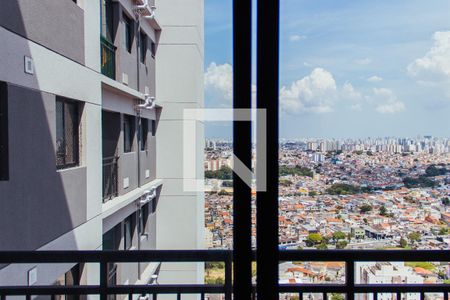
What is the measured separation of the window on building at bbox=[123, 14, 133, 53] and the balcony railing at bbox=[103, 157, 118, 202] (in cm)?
155

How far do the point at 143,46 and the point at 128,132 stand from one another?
1.23 m

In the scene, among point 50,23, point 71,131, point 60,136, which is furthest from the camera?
point 71,131

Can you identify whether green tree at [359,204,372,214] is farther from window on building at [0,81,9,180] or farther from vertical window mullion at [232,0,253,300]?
window on building at [0,81,9,180]

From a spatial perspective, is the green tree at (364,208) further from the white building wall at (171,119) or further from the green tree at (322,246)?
the white building wall at (171,119)

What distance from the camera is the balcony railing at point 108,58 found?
4.18 meters

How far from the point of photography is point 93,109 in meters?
3.92

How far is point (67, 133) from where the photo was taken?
3.27 m

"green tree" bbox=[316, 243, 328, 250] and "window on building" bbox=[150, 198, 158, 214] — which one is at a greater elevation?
"green tree" bbox=[316, 243, 328, 250]

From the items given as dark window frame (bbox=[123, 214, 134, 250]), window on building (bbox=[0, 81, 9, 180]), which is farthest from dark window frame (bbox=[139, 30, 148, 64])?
window on building (bbox=[0, 81, 9, 180])

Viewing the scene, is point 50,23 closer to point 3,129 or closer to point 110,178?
point 3,129

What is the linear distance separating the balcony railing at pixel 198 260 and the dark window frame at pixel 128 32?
377cm

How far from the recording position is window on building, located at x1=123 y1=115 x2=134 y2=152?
501 centimetres

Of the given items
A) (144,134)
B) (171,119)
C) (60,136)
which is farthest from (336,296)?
(144,134)

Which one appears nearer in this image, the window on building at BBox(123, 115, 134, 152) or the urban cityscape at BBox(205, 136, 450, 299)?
the urban cityscape at BBox(205, 136, 450, 299)
